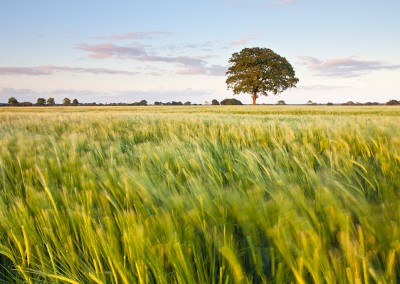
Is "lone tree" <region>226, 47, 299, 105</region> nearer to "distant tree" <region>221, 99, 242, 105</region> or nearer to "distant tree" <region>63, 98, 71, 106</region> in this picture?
"distant tree" <region>221, 99, 242, 105</region>

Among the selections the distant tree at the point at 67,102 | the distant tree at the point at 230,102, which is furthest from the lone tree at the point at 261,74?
the distant tree at the point at 67,102

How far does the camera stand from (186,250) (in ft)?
2.37

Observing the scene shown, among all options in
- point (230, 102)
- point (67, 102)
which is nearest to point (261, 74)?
point (230, 102)

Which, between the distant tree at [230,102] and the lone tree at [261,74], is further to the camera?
the distant tree at [230,102]

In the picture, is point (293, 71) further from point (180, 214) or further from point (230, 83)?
point (180, 214)

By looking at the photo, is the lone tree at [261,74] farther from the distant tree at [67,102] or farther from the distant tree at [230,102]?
the distant tree at [67,102]

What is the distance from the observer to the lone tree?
47812mm

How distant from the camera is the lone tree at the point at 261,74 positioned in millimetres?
47812

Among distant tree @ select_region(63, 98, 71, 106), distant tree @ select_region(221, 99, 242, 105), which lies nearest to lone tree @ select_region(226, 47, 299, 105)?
distant tree @ select_region(221, 99, 242, 105)

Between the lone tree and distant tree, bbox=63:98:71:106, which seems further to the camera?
distant tree, bbox=63:98:71:106

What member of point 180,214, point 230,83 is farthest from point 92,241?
point 230,83

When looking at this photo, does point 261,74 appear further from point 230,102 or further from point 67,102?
point 67,102

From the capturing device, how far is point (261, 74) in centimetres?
4712

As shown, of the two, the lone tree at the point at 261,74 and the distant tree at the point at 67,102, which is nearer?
the lone tree at the point at 261,74
